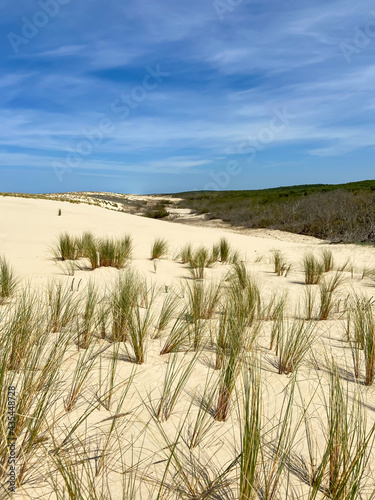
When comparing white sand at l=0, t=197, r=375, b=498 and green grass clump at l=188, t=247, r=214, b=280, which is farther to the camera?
green grass clump at l=188, t=247, r=214, b=280

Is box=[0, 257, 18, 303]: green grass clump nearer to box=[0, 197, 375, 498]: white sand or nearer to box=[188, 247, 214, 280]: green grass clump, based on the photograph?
box=[0, 197, 375, 498]: white sand

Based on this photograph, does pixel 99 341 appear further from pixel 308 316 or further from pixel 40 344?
pixel 308 316

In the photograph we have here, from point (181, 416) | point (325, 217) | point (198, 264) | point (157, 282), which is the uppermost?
point (325, 217)

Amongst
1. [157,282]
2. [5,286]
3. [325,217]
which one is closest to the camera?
[5,286]

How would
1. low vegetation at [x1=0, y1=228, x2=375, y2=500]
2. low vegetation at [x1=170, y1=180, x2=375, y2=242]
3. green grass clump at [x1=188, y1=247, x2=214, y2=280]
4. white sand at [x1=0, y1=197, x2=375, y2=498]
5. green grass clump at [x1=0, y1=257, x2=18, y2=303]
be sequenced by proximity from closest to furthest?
low vegetation at [x1=0, y1=228, x2=375, y2=500]
white sand at [x1=0, y1=197, x2=375, y2=498]
green grass clump at [x1=0, y1=257, x2=18, y2=303]
green grass clump at [x1=188, y1=247, x2=214, y2=280]
low vegetation at [x1=170, y1=180, x2=375, y2=242]

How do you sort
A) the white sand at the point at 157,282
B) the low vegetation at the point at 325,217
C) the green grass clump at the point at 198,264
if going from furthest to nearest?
the low vegetation at the point at 325,217, the green grass clump at the point at 198,264, the white sand at the point at 157,282

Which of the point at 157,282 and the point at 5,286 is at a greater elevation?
the point at 5,286

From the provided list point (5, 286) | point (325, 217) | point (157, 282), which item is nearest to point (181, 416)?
point (5, 286)

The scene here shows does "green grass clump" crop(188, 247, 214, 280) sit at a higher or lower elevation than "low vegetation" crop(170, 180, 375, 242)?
lower

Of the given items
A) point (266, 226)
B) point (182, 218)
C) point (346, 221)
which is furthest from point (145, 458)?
point (182, 218)

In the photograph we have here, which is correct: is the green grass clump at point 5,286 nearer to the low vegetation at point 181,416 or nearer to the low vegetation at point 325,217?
the low vegetation at point 181,416

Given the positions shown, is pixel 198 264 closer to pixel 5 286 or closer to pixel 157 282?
pixel 157 282

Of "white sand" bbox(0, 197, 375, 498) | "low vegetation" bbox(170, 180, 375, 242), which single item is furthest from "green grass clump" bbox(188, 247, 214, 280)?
"low vegetation" bbox(170, 180, 375, 242)

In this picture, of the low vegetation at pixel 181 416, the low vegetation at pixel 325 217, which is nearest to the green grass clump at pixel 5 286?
the low vegetation at pixel 181 416
